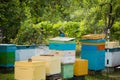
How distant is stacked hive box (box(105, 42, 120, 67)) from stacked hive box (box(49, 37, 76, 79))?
3021 millimetres

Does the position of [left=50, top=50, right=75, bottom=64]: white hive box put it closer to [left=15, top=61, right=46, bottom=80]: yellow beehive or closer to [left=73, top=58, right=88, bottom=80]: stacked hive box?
[left=73, top=58, right=88, bottom=80]: stacked hive box

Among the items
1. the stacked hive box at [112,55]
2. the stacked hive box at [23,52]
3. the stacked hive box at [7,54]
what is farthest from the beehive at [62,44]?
the stacked hive box at [112,55]

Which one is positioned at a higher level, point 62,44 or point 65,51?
point 62,44

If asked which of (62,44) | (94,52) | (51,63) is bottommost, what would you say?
(51,63)

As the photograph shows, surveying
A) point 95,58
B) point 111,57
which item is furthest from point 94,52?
point 111,57

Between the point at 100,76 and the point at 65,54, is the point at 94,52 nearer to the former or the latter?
the point at 100,76

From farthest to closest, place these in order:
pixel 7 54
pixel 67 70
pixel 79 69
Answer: pixel 7 54, pixel 79 69, pixel 67 70

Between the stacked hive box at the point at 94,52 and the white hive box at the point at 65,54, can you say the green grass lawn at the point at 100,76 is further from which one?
the white hive box at the point at 65,54

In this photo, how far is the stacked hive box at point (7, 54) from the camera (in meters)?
10.1

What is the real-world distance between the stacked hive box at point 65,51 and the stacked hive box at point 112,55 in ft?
9.91

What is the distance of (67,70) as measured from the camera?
838cm

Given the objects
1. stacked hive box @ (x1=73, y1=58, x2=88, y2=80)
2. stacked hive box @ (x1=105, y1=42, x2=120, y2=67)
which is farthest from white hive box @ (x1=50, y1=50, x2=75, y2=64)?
stacked hive box @ (x1=105, y1=42, x2=120, y2=67)

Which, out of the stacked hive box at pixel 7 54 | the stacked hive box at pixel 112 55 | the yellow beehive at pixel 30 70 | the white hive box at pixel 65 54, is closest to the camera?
the yellow beehive at pixel 30 70

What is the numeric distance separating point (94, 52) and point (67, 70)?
2.11 meters
